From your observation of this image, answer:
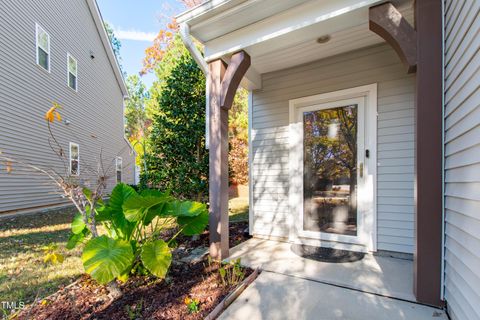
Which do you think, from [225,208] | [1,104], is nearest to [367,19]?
[225,208]

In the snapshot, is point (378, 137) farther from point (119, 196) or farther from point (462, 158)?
point (119, 196)

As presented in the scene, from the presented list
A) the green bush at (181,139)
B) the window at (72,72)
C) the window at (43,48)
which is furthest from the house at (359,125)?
the window at (72,72)

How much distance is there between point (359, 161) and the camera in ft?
9.63

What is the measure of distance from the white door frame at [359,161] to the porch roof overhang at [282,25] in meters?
0.59

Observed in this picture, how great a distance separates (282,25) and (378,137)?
1.69 metres

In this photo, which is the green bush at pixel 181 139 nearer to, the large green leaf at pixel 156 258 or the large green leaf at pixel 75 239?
the large green leaf at pixel 75 239

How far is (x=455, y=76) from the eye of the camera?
1.57 metres

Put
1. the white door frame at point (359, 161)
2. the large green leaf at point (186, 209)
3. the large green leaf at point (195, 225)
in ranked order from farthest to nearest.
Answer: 1. the white door frame at point (359, 161)
2. the large green leaf at point (195, 225)
3. the large green leaf at point (186, 209)

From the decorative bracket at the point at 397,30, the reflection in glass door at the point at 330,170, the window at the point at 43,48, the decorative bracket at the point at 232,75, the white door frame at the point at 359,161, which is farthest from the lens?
the window at the point at 43,48

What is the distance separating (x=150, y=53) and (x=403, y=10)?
52.9ft

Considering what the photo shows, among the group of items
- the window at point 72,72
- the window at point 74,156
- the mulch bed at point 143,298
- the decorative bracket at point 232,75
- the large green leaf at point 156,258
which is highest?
the window at point 72,72

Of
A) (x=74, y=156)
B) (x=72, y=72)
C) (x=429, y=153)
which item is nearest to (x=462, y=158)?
(x=429, y=153)

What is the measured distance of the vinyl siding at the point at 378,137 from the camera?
270cm

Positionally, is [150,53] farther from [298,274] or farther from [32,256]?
[298,274]
